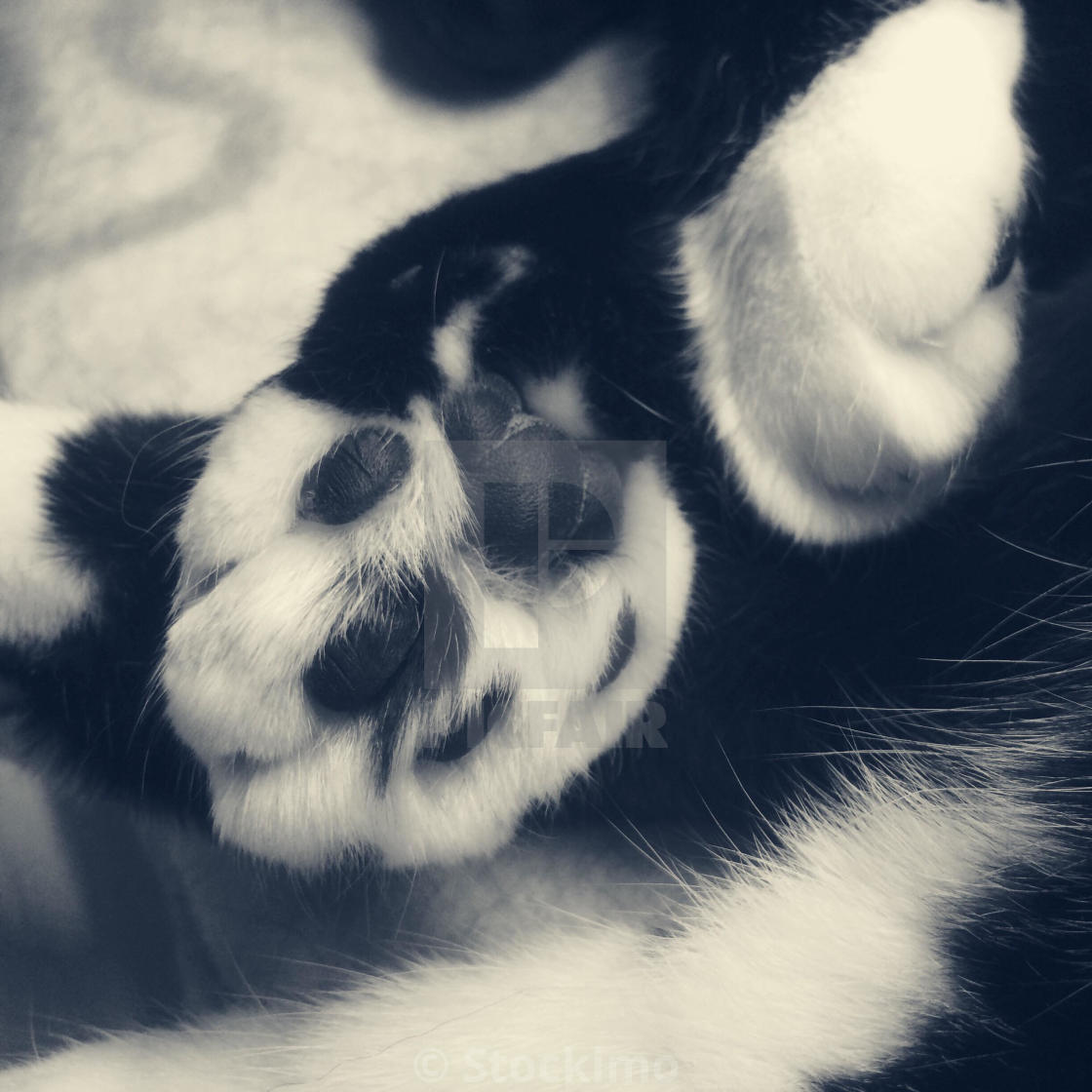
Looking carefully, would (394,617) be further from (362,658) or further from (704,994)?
(704,994)

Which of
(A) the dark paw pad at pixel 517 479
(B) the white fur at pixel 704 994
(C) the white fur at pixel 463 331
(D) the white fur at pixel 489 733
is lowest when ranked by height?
(B) the white fur at pixel 704 994

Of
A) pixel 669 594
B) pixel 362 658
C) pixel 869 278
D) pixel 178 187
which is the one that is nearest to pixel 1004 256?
pixel 869 278

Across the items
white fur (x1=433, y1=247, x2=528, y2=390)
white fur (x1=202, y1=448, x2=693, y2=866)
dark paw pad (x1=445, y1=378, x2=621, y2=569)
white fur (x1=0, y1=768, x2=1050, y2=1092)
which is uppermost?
white fur (x1=433, y1=247, x2=528, y2=390)

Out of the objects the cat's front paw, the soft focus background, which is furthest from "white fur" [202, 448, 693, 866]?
the soft focus background

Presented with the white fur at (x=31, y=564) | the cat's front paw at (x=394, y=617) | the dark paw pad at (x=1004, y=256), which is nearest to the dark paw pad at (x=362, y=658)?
the cat's front paw at (x=394, y=617)

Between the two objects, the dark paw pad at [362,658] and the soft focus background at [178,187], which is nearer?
the dark paw pad at [362,658]

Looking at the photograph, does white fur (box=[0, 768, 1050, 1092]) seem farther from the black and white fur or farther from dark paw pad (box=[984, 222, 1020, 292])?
dark paw pad (box=[984, 222, 1020, 292])

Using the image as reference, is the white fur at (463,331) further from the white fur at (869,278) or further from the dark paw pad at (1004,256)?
the dark paw pad at (1004,256)

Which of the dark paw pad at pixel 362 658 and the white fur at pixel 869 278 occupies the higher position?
the white fur at pixel 869 278
